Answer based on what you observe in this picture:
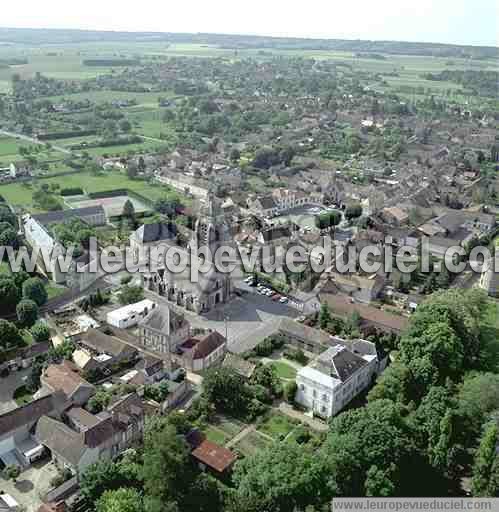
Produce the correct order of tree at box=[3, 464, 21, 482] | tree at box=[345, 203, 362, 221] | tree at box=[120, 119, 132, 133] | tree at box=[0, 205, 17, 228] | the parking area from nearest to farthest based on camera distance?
the parking area < tree at box=[3, 464, 21, 482] < tree at box=[0, 205, 17, 228] < tree at box=[345, 203, 362, 221] < tree at box=[120, 119, 132, 133]

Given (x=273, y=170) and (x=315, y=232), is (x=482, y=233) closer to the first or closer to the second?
(x=315, y=232)

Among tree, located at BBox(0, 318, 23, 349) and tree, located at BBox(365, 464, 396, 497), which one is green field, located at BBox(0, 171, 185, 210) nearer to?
tree, located at BBox(0, 318, 23, 349)

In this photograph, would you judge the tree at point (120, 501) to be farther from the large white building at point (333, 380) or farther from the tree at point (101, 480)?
the large white building at point (333, 380)

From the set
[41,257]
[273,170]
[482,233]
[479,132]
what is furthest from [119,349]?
[479,132]

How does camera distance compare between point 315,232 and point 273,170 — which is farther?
point 273,170

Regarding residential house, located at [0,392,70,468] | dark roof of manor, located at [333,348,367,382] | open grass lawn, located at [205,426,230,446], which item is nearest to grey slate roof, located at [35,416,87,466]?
residential house, located at [0,392,70,468]

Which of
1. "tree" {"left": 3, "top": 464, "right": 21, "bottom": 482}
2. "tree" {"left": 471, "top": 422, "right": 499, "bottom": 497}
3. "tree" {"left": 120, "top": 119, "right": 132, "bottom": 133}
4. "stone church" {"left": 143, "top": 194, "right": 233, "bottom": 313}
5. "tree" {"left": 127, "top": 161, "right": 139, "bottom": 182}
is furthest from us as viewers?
"tree" {"left": 120, "top": 119, "right": 132, "bottom": 133}

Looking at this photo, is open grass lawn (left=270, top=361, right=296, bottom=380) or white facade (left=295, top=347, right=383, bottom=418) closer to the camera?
white facade (left=295, top=347, right=383, bottom=418)

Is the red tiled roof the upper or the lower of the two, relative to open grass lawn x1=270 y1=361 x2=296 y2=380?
upper
